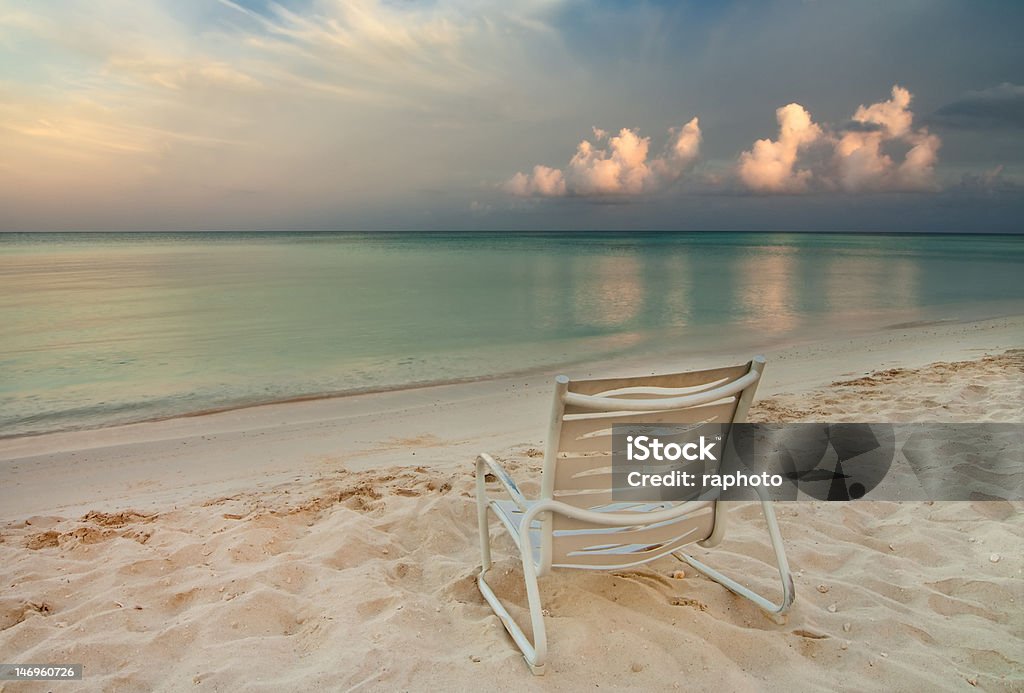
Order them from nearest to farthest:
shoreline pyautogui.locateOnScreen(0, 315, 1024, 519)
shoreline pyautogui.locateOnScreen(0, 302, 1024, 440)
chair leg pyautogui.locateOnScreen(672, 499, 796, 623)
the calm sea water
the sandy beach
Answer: the sandy beach
chair leg pyautogui.locateOnScreen(672, 499, 796, 623)
shoreline pyautogui.locateOnScreen(0, 315, 1024, 519)
shoreline pyautogui.locateOnScreen(0, 302, 1024, 440)
the calm sea water

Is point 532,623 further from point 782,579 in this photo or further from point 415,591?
point 782,579

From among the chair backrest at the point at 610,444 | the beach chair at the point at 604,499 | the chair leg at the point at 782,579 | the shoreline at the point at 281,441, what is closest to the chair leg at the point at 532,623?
the beach chair at the point at 604,499

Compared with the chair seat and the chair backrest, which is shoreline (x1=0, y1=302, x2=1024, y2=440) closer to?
the chair seat

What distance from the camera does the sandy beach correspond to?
250 cm

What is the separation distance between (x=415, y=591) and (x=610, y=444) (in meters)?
1.51

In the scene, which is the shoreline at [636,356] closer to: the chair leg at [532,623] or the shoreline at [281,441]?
the shoreline at [281,441]

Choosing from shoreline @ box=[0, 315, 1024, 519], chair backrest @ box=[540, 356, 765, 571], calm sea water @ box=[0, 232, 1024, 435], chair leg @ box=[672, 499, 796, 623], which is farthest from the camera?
calm sea water @ box=[0, 232, 1024, 435]

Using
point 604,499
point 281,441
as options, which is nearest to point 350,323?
point 281,441

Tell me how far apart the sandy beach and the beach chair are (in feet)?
1.04

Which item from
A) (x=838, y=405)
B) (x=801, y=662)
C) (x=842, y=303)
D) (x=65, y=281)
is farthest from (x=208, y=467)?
(x=65, y=281)

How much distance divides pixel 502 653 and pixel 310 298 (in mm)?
20329

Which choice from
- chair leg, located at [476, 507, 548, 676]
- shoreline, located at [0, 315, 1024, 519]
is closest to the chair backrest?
chair leg, located at [476, 507, 548, 676]

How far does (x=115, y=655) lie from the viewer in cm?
263

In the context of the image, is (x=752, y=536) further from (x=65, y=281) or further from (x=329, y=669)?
(x=65, y=281)
